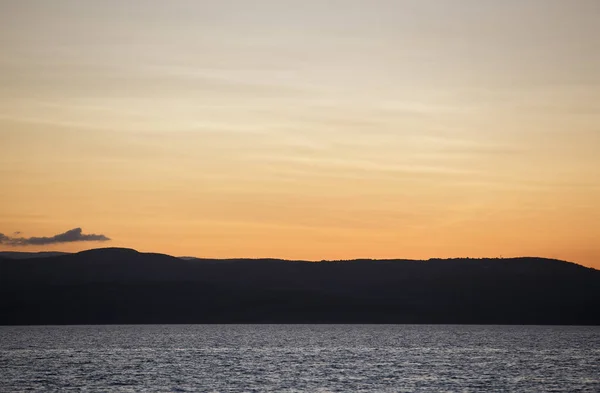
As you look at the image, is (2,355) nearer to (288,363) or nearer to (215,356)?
(215,356)

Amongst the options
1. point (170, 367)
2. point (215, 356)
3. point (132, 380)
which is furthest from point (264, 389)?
point (215, 356)

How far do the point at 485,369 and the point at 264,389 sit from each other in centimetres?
4466

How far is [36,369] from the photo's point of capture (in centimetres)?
13112

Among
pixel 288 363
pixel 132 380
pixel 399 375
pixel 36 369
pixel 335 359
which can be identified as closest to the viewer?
pixel 132 380

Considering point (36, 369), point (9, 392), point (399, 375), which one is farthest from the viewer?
point (36, 369)

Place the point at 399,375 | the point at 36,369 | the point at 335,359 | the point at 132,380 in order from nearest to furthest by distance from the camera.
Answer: the point at 132,380
the point at 399,375
the point at 36,369
the point at 335,359

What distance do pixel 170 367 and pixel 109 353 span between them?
45.2 metres

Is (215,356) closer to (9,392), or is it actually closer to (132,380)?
(132,380)

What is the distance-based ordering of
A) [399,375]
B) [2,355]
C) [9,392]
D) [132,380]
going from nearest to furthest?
1. [9,392]
2. [132,380]
3. [399,375]
4. [2,355]

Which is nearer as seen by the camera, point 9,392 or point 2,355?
point 9,392

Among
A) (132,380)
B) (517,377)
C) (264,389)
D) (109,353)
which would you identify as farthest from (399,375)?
(109,353)

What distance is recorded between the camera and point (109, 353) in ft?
582

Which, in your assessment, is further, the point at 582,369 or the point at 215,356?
the point at 215,356

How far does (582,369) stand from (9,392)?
268ft
